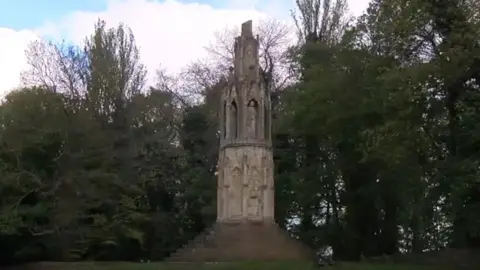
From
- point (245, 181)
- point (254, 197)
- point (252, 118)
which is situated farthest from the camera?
point (252, 118)

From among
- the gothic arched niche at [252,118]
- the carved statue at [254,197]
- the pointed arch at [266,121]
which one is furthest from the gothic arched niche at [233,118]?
the carved statue at [254,197]

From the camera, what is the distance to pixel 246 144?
96.9 feet

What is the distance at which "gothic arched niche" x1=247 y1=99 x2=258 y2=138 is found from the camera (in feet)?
97.9

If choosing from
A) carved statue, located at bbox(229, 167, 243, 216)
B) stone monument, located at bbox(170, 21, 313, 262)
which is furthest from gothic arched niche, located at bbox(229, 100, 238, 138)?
carved statue, located at bbox(229, 167, 243, 216)

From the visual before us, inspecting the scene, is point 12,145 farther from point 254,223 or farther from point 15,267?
point 254,223

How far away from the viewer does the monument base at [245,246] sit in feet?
92.3

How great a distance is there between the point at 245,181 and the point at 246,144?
1.44 meters

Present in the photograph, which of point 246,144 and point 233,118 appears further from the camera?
point 233,118

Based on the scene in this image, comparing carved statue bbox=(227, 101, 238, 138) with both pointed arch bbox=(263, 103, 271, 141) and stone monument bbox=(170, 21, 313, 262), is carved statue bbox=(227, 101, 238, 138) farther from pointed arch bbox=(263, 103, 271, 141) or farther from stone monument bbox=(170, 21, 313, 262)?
pointed arch bbox=(263, 103, 271, 141)

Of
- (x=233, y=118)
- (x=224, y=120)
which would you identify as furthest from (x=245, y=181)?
(x=224, y=120)

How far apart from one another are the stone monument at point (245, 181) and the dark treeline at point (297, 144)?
174 inches

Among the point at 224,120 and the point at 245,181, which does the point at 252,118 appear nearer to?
the point at 224,120

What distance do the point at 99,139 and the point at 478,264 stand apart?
2092 centimetres

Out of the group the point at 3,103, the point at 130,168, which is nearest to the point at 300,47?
the point at 130,168
